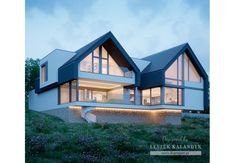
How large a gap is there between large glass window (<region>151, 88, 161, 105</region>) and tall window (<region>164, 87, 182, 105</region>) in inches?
15.0

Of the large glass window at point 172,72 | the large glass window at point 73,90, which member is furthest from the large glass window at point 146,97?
the large glass window at point 73,90

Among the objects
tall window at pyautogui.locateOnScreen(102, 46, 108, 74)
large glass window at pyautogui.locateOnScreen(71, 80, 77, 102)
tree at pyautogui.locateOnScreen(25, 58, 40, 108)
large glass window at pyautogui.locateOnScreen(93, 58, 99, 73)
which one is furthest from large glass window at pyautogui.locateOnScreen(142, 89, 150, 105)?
tree at pyautogui.locateOnScreen(25, 58, 40, 108)

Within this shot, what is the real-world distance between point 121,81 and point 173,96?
2.37m

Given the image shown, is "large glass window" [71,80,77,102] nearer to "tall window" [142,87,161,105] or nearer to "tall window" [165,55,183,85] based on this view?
"tall window" [142,87,161,105]

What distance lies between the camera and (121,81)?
13.1 metres

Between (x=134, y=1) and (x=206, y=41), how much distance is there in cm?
193

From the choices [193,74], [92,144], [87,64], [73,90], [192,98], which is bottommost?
[92,144]

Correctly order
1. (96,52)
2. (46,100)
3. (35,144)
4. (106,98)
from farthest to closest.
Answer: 1. (106,98)
2. (96,52)
3. (46,100)
4. (35,144)

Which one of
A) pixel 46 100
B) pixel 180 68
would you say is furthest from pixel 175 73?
pixel 46 100

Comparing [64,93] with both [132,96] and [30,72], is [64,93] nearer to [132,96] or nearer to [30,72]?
[132,96]

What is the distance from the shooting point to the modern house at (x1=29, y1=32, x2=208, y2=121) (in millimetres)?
11555
